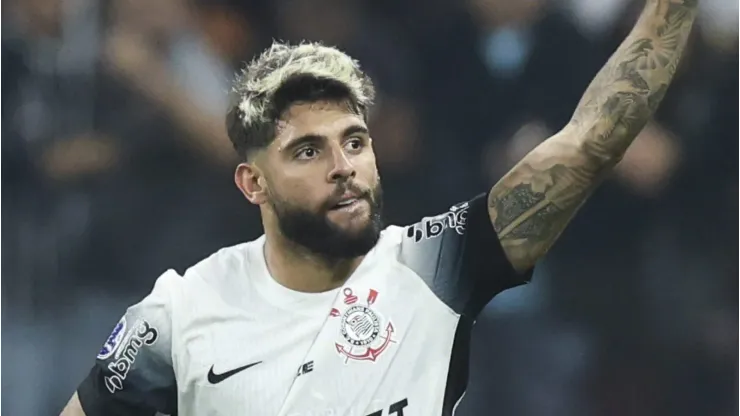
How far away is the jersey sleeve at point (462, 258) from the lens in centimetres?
125

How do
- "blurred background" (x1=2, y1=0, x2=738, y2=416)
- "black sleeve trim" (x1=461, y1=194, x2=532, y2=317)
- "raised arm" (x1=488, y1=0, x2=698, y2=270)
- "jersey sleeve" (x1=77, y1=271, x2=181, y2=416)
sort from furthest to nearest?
"blurred background" (x1=2, y1=0, x2=738, y2=416) < "jersey sleeve" (x1=77, y1=271, x2=181, y2=416) < "black sleeve trim" (x1=461, y1=194, x2=532, y2=317) < "raised arm" (x1=488, y1=0, x2=698, y2=270)

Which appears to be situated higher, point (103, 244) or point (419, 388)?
point (103, 244)

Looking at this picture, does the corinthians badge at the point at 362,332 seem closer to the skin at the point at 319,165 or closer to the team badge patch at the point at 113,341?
the skin at the point at 319,165

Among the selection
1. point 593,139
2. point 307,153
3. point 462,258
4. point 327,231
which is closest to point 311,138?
point 307,153

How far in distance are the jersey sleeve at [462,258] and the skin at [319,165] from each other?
0.10 meters

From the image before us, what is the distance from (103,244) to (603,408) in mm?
944

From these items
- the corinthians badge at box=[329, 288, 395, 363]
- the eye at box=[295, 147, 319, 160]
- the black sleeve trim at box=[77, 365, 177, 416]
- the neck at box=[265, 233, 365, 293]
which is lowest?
the black sleeve trim at box=[77, 365, 177, 416]

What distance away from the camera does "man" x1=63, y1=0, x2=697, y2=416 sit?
127cm

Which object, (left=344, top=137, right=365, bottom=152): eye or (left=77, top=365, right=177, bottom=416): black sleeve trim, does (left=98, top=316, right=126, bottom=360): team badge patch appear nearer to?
(left=77, top=365, right=177, bottom=416): black sleeve trim

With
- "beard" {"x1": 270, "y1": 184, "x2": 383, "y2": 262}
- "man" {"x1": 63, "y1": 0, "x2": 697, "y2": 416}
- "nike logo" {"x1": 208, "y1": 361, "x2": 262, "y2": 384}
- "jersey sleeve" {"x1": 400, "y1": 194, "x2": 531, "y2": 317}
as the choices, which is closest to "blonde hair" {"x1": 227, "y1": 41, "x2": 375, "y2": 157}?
"man" {"x1": 63, "y1": 0, "x2": 697, "y2": 416}

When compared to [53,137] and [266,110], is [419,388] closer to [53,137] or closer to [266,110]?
[266,110]

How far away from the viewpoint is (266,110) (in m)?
1.31

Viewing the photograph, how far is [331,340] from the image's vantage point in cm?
132

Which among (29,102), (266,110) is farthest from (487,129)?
(29,102)
